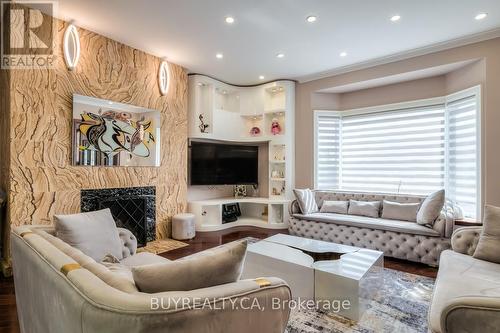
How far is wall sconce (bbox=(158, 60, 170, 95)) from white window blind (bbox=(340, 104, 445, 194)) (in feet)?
11.6

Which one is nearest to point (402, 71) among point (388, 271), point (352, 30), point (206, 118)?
point (352, 30)

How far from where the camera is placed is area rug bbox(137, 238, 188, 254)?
3749 mm

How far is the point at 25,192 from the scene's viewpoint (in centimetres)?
287

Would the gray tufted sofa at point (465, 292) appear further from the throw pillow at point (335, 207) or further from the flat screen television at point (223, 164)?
the flat screen television at point (223, 164)

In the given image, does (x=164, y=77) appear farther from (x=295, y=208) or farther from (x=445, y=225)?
(x=445, y=225)

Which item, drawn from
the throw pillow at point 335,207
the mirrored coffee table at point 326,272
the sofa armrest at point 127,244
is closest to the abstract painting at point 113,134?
the sofa armrest at point 127,244

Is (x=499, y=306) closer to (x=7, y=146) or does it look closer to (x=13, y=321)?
(x=13, y=321)

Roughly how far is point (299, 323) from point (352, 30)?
352cm

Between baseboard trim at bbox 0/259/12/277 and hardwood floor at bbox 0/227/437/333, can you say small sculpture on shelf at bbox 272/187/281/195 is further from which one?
baseboard trim at bbox 0/259/12/277

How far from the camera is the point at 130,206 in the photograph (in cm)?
383

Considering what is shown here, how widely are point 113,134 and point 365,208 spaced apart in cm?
410

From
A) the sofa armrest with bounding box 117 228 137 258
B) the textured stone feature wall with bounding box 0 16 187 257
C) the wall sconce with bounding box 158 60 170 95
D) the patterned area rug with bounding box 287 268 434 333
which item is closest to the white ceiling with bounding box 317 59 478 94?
the wall sconce with bounding box 158 60 170 95

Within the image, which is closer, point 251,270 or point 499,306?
point 499,306

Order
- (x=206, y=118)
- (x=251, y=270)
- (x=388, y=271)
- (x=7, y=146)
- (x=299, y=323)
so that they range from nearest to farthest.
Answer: (x=299, y=323) < (x=251, y=270) < (x=7, y=146) < (x=388, y=271) < (x=206, y=118)
